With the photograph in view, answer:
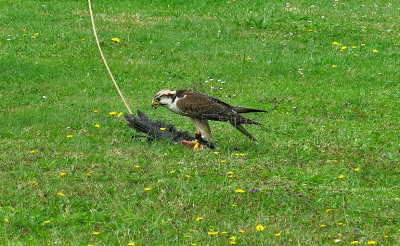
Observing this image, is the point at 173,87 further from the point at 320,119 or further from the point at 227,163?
the point at 227,163

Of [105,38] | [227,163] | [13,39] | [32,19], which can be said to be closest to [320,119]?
[227,163]

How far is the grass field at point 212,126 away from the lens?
6199mm

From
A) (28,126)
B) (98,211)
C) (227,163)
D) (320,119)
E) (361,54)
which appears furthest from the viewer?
(361,54)

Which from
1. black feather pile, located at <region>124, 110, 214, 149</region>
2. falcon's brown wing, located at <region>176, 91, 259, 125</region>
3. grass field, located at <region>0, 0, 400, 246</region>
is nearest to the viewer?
grass field, located at <region>0, 0, 400, 246</region>

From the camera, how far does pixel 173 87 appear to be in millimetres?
12359

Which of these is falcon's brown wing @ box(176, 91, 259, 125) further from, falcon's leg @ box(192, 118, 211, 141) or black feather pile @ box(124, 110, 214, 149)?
black feather pile @ box(124, 110, 214, 149)

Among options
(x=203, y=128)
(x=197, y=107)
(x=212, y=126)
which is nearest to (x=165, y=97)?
(x=197, y=107)

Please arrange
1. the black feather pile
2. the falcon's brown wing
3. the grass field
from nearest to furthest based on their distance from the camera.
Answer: the grass field
the falcon's brown wing
the black feather pile

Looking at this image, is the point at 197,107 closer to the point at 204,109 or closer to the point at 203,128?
the point at 204,109

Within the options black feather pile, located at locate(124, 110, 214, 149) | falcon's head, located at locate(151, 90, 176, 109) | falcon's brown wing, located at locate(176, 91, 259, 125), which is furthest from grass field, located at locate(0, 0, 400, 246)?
falcon's head, located at locate(151, 90, 176, 109)

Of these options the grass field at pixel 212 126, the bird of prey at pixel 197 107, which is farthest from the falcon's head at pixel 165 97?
the grass field at pixel 212 126

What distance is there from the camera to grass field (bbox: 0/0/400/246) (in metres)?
6.20

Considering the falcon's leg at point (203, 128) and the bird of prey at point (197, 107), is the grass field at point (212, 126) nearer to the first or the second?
the falcon's leg at point (203, 128)

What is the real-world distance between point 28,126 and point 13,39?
18.5 feet
